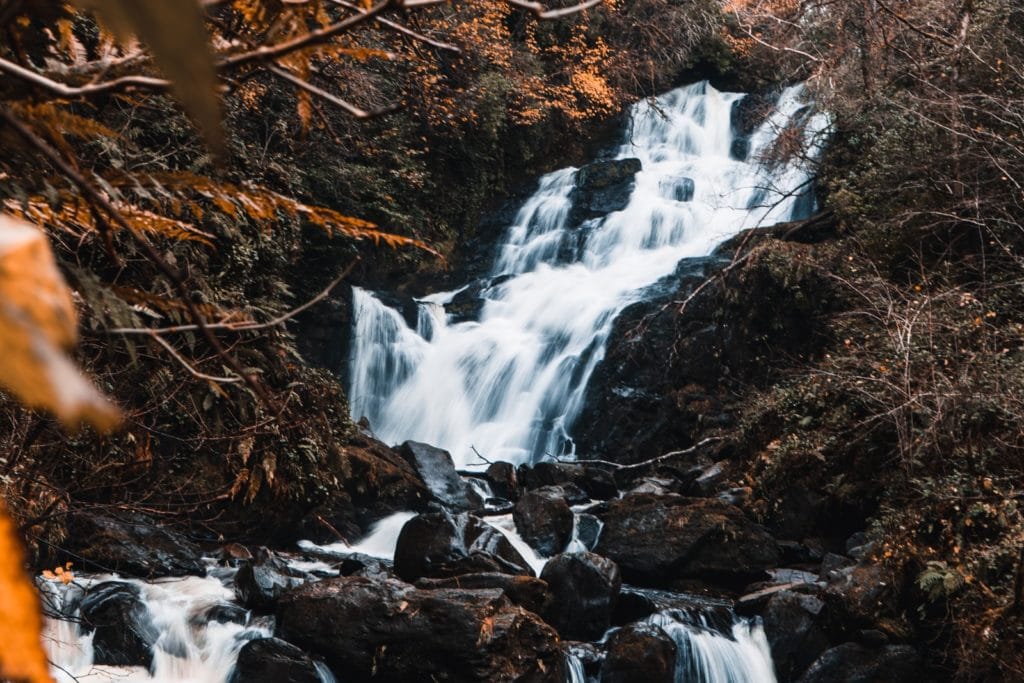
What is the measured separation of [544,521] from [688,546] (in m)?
1.69

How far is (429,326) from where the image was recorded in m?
15.8

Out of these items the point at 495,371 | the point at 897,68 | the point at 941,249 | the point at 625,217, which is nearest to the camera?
the point at 941,249

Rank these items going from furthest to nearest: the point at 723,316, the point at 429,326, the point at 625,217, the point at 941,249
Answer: the point at 625,217 → the point at 429,326 → the point at 723,316 → the point at 941,249

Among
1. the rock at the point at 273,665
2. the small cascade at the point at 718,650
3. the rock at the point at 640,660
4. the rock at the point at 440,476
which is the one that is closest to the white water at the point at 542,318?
the rock at the point at 440,476

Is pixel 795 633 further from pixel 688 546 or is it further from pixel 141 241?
pixel 141 241

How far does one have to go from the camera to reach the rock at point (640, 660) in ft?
21.3

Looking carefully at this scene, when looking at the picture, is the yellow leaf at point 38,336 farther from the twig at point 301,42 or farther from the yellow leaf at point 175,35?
the twig at point 301,42

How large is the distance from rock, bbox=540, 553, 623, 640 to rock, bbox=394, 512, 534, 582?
0.53 meters

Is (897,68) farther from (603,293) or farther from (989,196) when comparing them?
(603,293)

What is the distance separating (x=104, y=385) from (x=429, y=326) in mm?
10626

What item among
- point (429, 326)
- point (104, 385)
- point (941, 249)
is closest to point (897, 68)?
point (941, 249)

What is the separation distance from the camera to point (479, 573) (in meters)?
7.28

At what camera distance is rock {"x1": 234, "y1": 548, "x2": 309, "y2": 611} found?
709cm

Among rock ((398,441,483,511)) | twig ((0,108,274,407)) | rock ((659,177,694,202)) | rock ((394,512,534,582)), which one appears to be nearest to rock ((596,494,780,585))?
rock ((394,512,534,582))
